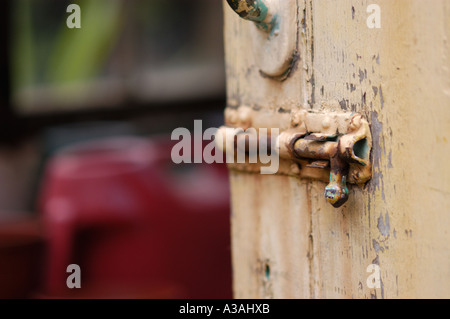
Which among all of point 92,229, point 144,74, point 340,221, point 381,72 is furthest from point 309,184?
point 144,74

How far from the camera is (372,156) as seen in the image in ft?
2.67

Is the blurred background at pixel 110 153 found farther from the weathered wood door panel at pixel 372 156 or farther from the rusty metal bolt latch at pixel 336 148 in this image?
the rusty metal bolt latch at pixel 336 148

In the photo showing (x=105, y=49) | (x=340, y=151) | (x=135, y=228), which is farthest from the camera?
A: (x=105, y=49)

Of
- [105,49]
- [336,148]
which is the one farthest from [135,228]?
[105,49]

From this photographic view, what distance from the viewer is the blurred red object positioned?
225 centimetres

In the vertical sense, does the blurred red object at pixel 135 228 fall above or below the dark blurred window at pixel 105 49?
below

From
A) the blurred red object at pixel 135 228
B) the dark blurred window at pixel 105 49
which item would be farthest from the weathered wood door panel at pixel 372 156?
the dark blurred window at pixel 105 49

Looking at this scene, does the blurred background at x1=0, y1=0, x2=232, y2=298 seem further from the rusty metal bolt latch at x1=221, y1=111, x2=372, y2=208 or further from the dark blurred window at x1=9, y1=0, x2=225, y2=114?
the rusty metal bolt latch at x1=221, y1=111, x2=372, y2=208

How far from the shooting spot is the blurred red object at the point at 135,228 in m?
2.25

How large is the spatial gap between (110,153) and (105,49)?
1.48 metres

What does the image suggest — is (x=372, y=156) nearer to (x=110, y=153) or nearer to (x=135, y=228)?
(x=135, y=228)

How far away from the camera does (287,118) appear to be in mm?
932

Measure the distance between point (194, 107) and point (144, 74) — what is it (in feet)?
1.39

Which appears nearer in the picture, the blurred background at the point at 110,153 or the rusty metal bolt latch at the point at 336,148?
the rusty metal bolt latch at the point at 336,148
